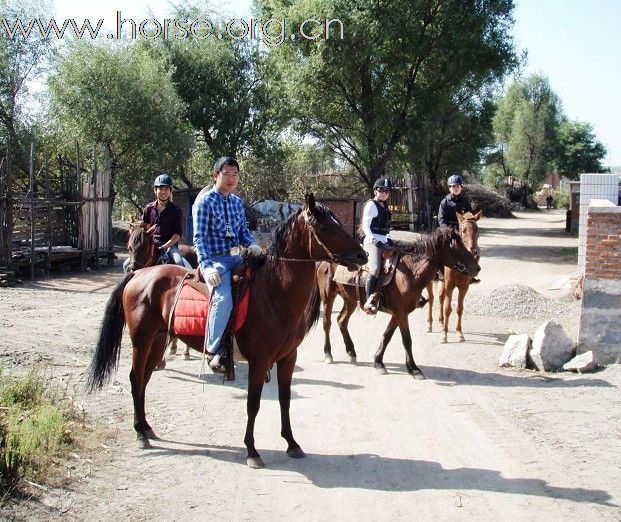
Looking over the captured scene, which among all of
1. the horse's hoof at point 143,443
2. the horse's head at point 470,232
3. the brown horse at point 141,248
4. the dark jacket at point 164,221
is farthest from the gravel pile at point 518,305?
the horse's hoof at point 143,443

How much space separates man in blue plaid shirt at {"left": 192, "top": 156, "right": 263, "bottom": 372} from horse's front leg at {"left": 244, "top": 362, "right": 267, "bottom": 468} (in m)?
0.30

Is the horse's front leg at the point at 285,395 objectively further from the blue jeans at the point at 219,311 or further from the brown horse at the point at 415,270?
the brown horse at the point at 415,270

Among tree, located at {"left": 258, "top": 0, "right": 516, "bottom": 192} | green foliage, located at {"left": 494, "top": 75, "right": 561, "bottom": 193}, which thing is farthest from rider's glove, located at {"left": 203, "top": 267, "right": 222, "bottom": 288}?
green foliage, located at {"left": 494, "top": 75, "right": 561, "bottom": 193}

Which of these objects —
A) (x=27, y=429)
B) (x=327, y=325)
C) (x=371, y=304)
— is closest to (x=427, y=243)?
(x=371, y=304)

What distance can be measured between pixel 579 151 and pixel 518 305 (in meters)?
58.7

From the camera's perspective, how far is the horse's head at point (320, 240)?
562 centimetres

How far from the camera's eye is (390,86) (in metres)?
26.6

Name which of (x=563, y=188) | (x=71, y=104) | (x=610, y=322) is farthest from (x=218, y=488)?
(x=563, y=188)

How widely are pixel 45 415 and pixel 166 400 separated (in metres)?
2.03

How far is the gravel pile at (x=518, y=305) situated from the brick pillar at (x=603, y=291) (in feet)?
14.3

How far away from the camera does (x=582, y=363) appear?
896 centimetres

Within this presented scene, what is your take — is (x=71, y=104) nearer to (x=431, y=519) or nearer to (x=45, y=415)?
(x=45, y=415)

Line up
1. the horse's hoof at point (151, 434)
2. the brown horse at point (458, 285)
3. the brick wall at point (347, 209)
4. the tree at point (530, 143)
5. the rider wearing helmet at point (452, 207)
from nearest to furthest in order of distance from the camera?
the horse's hoof at point (151, 434) < the brown horse at point (458, 285) < the rider wearing helmet at point (452, 207) < the brick wall at point (347, 209) < the tree at point (530, 143)

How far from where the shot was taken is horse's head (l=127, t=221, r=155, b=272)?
8805 mm
